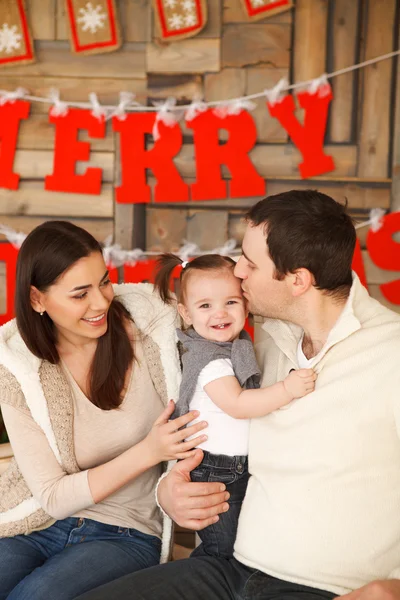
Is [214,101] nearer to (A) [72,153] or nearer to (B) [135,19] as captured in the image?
(B) [135,19]

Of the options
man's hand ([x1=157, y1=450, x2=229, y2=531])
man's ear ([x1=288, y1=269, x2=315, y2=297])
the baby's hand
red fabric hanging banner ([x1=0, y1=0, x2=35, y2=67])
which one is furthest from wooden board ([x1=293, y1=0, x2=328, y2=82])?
man's hand ([x1=157, y1=450, x2=229, y2=531])

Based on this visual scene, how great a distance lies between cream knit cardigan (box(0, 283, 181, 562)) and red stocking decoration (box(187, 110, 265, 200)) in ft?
4.30

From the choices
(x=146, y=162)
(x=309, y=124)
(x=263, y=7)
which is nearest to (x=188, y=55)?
(x=263, y=7)

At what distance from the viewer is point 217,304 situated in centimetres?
181

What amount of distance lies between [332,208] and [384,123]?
1716 millimetres

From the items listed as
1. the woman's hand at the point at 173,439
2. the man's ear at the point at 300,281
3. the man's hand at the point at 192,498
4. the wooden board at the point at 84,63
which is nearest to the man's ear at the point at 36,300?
the woman's hand at the point at 173,439

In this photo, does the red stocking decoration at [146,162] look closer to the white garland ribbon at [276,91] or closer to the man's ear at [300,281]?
the white garland ribbon at [276,91]

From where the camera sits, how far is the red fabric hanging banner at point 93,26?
122 inches

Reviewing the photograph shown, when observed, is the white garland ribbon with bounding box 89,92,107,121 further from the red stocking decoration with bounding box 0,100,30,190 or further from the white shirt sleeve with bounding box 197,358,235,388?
the white shirt sleeve with bounding box 197,358,235,388

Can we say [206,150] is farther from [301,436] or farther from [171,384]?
[301,436]

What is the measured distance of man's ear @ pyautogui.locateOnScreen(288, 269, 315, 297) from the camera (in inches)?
66.0

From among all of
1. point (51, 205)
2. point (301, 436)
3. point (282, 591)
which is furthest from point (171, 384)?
point (51, 205)

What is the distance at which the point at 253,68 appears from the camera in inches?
125

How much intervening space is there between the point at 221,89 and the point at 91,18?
685mm
